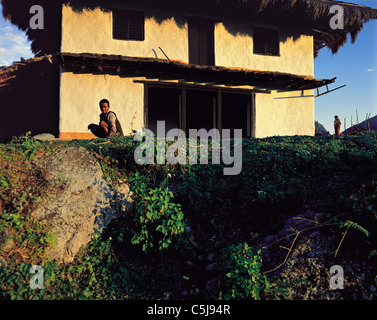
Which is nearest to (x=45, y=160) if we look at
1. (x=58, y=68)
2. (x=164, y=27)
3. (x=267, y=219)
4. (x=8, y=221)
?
(x=8, y=221)

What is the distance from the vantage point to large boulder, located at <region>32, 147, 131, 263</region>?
4012mm

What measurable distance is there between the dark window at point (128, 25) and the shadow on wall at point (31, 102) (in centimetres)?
269

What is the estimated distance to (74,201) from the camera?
4.36 m

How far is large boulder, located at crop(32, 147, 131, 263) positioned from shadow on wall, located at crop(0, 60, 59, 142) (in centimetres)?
592

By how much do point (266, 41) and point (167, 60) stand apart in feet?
16.3

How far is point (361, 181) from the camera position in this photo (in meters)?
4.43

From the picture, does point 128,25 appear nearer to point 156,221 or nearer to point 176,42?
point 176,42

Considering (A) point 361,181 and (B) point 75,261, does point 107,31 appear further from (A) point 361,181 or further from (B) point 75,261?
(A) point 361,181

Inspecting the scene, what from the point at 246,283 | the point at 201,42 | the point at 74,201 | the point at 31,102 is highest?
the point at 201,42

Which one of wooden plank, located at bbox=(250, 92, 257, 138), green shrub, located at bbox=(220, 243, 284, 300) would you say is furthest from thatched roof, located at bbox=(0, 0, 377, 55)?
green shrub, located at bbox=(220, 243, 284, 300)

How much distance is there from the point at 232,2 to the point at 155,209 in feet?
32.2

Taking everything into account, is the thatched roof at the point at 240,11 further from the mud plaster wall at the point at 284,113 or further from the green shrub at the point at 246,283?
the green shrub at the point at 246,283

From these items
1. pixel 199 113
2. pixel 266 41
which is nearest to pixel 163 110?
pixel 199 113

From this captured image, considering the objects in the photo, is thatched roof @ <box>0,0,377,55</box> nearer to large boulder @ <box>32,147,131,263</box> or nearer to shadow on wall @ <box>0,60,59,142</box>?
shadow on wall @ <box>0,60,59,142</box>
